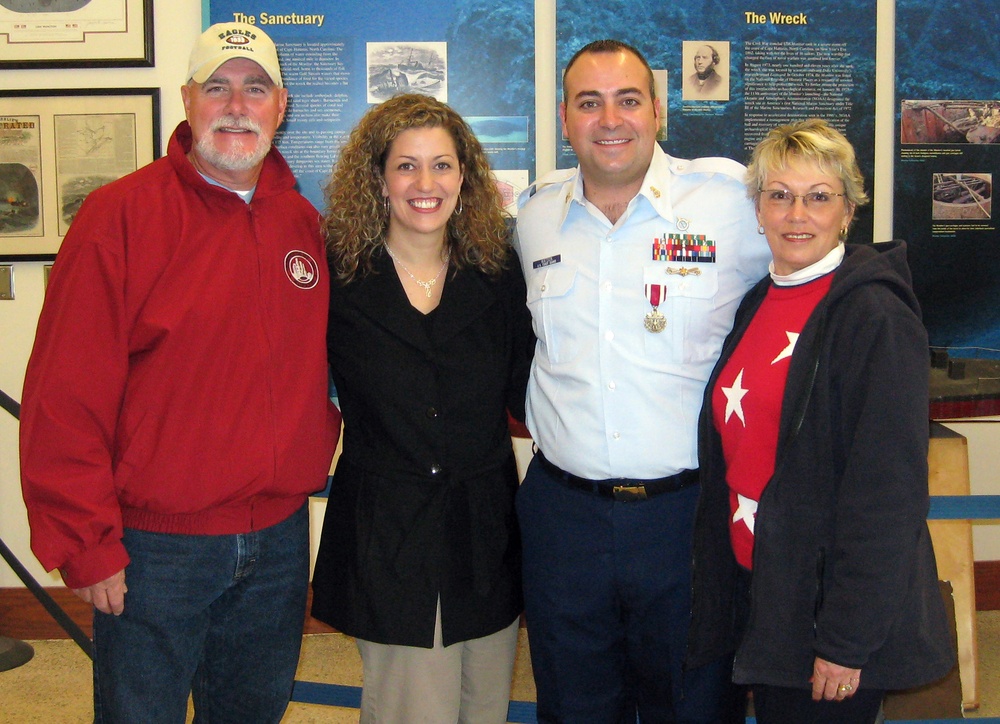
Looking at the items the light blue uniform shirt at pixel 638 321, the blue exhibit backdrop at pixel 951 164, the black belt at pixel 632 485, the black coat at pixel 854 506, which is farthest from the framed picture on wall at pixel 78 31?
the blue exhibit backdrop at pixel 951 164

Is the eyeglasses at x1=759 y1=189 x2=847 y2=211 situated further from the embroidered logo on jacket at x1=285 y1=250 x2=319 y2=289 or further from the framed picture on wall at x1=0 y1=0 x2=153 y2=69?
the framed picture on wall at x1=0 y1=0 x2=153 y2=69

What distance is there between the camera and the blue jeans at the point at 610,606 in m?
1.87

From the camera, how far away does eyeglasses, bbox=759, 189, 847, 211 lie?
5.50ft

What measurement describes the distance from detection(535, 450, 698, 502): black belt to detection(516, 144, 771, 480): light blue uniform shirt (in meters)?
0.02

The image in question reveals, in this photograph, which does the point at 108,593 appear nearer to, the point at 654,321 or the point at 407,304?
the point at 407,304

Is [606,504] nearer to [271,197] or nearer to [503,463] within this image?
[503,463]

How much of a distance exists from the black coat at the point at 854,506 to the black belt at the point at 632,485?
313 millimetres

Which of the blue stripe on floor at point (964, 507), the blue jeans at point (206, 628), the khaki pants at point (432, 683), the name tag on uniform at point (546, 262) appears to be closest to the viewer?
the blue jeans at point (206, 628)

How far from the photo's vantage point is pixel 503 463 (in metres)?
1.95

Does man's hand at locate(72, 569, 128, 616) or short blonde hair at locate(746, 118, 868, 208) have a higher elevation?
short blonde hair at locate(746, 118, 868, 208)

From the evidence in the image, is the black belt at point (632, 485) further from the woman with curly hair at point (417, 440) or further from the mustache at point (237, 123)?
the mustache at point (237, 123)

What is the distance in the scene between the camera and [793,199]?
169 centimetres

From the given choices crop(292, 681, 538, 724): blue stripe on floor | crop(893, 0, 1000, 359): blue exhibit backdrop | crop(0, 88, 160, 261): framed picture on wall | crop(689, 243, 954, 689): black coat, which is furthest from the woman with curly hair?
crop(893, 0, 1000, 359): blue exhibit backdrop

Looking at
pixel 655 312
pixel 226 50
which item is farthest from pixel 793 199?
pixel 226 50
